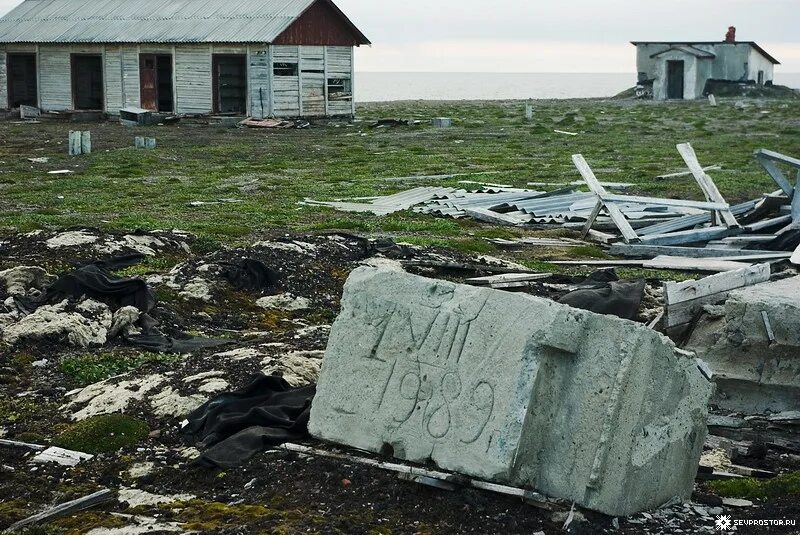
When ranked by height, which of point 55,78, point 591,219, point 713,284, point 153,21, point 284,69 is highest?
point 153,21

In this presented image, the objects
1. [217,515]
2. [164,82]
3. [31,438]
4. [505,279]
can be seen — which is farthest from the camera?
[164,82]

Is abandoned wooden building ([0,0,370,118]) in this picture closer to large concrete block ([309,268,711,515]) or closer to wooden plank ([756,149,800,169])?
wooden plank ([756,149,800,169])

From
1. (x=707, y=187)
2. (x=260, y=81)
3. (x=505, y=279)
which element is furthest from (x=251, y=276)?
(x=260, y=81)

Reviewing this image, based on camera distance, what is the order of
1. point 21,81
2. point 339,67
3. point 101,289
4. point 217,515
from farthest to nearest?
point 21,81 → point 339,67 → point 101,289 → point 217,515

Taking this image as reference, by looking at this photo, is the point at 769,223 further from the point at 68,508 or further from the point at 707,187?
the point at 68,508

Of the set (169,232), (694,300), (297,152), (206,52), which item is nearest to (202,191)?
(169,232)

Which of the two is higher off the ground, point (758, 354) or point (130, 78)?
point (130, 78)

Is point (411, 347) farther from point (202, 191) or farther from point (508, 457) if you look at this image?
point (202, 191)

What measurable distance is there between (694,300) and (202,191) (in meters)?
13.7

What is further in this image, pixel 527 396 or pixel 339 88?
pixel 339 88

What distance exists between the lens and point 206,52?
40.4 meters

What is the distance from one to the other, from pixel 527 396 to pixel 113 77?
3796 cm

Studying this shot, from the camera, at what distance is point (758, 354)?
9719 millimetres

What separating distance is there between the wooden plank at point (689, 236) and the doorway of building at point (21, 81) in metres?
34.0
